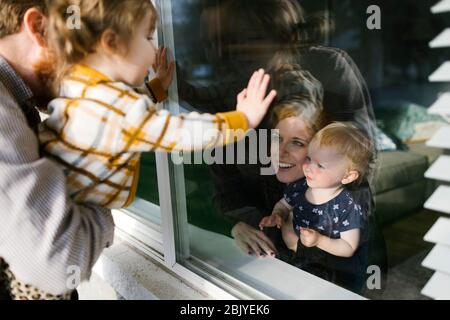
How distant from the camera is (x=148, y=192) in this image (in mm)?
1761

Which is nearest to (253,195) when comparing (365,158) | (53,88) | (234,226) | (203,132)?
(234,226)

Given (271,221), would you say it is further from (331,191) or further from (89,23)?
(89,23)

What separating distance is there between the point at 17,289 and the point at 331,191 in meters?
0.92

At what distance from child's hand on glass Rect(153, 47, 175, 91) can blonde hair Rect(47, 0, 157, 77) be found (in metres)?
0.34

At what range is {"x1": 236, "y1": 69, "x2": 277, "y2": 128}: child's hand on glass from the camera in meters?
0.97

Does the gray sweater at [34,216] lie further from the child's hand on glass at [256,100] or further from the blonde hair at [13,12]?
the child's hand on glass at [256,100]

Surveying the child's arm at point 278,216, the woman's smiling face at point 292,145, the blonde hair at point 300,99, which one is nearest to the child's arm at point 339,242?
the child's arm at point 278,216

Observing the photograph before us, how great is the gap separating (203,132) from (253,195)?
2.16 ft

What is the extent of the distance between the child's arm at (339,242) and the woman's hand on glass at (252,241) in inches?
6.6

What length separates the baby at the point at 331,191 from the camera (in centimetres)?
123

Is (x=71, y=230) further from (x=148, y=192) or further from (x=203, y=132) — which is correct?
(x=148, y=192)

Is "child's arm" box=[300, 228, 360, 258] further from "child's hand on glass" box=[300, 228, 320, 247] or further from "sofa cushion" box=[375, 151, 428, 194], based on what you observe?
"sofa cushion" box=[375, 151, 428, 194]

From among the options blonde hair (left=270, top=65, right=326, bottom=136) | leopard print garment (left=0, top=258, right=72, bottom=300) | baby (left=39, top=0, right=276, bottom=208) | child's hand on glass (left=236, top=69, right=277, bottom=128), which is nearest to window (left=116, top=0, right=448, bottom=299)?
blonde hair (left=270, top=65, right=326, bottom=136)

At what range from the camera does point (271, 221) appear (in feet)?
4.72
